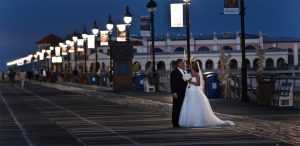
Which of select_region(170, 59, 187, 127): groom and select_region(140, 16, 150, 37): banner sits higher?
select_region(140, 16, 150, 37): banner

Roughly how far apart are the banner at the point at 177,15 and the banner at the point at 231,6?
10.1 meters

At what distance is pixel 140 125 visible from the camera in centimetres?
2333

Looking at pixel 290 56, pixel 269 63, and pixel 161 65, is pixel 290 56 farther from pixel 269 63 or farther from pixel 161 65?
pixel 161 65

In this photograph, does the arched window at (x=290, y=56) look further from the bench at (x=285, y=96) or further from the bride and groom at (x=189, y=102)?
the bride and groom at (x=189, y=102)

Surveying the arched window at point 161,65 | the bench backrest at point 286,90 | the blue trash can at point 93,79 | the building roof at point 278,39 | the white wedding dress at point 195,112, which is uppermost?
the building roof at point 278,39

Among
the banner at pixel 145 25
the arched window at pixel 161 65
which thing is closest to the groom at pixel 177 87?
the banner at pixel 145 25

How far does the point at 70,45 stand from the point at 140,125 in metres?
79.8

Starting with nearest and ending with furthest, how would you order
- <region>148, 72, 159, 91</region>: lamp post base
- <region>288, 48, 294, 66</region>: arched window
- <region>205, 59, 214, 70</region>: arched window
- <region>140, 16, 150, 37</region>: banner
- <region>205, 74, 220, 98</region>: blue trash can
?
<region>205, 74, 220, 98</region>: blue trash can < <region>140, 16, 150, 37</region>: banner < <region>148, 72, 159, 91</region>: lamp post base < <region>205, 59, 214, 70</region>: arched window < <region>288, 48, 294, 66</region>: arched window

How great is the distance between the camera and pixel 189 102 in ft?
73.1

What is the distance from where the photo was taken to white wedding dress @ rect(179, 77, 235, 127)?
22.2 meters

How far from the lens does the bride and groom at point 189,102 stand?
72.9 feet

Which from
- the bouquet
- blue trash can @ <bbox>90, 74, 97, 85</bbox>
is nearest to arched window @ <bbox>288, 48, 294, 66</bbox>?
blue trash can @ <bbox>90, 74, 97, 85</bbox>

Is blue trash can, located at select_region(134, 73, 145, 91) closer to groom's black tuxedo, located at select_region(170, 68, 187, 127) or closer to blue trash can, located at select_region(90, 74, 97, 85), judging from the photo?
blue trash can, located at select_region(90, 74, 97, 85)

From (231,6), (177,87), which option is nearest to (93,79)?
(231,6)
